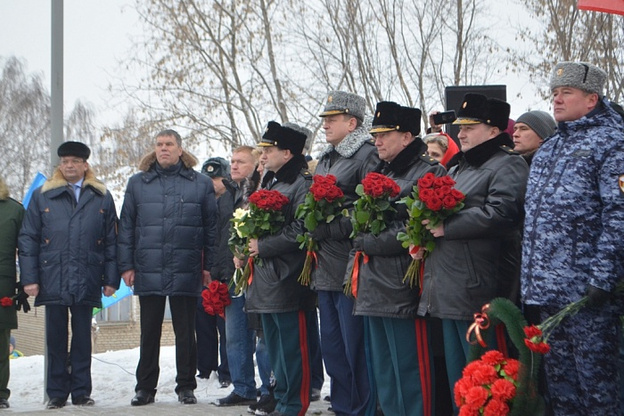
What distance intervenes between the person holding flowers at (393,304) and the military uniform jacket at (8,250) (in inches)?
163

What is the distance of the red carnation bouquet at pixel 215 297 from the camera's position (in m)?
8.51

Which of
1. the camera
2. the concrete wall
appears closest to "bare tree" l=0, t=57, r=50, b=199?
the concrete wall

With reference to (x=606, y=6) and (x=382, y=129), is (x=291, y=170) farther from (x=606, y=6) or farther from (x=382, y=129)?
(x=606, y=6)

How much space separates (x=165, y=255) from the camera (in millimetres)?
8914

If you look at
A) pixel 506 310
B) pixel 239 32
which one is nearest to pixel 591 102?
pixel 506 310

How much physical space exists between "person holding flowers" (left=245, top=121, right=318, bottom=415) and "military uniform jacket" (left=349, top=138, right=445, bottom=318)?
41.0 inches

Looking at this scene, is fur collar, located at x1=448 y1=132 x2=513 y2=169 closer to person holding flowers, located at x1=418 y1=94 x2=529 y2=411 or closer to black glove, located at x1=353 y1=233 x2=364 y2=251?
person holding flowers, located at x1=418 y1=94 x2=529 y2=411

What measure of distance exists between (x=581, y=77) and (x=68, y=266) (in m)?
5.32

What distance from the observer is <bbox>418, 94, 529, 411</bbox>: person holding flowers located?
5.82 meters

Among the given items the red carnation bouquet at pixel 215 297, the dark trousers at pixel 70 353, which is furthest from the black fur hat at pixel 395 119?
the dark trousers at pixel 70 353

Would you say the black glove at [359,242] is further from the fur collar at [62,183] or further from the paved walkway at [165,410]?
the fur collar at [62,183]

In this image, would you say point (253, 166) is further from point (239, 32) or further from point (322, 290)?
point (239, 32)

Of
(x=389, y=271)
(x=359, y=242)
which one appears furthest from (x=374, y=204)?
(x=389, y=271)

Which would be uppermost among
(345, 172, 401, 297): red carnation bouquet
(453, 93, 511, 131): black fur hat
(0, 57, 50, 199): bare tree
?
(0, 57, 50, 199): bare tree
